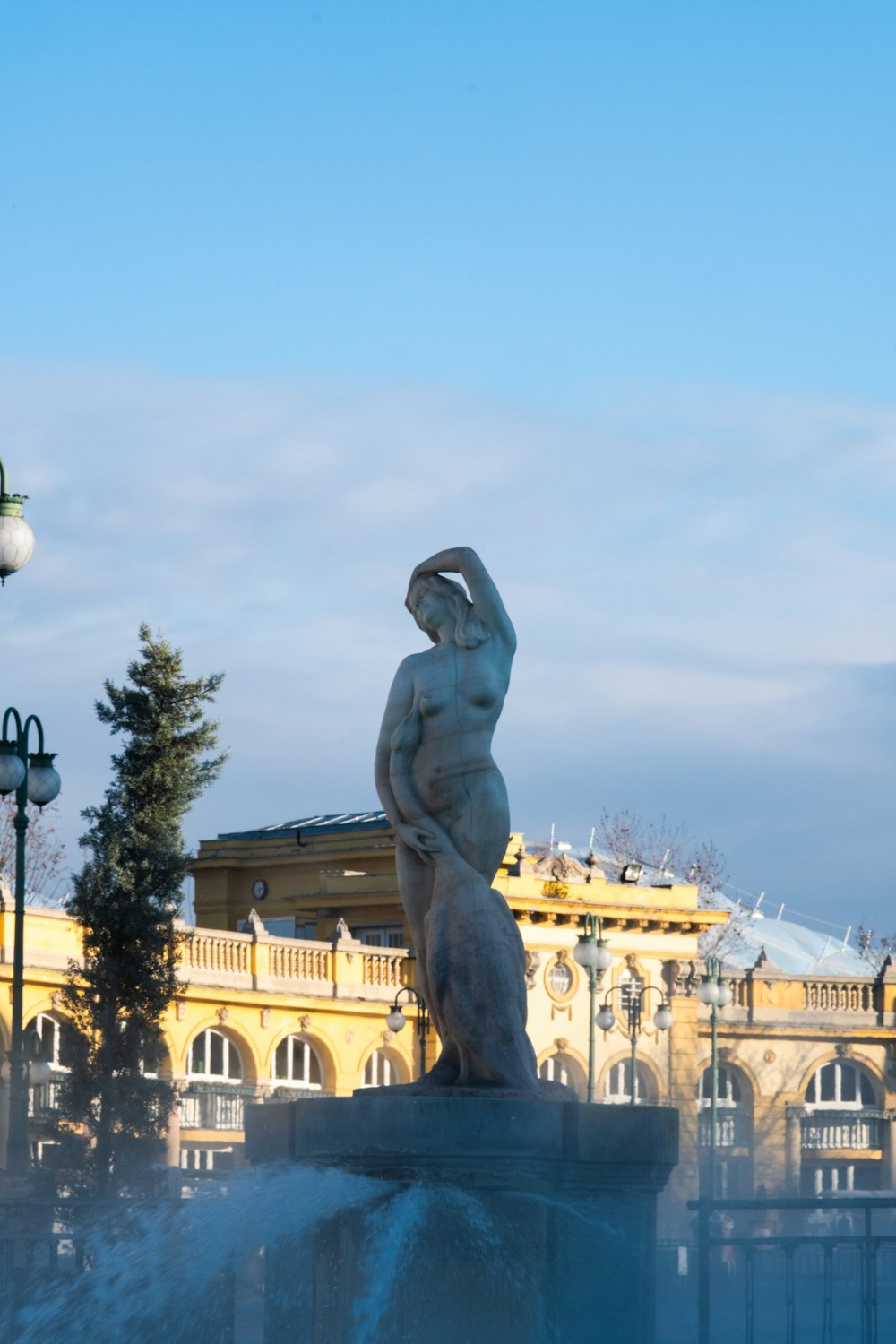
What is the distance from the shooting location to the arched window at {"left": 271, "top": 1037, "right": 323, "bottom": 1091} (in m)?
45.1

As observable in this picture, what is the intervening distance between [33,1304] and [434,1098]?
2.90 meters

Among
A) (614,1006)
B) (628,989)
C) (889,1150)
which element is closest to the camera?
(628,989)

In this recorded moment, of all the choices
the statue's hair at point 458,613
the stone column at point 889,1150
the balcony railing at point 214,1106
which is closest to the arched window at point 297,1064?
the balcony railing at point 214,1106

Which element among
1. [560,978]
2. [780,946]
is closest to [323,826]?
[560,978]

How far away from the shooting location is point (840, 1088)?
181 ft

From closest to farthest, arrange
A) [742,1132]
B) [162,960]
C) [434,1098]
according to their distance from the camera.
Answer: [434,1098], [162,960], [742,1132]

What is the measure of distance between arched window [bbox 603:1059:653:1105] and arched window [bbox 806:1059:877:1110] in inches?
178

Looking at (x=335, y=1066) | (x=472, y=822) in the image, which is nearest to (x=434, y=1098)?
(x=472, y=822)

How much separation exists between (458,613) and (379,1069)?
36.2 m

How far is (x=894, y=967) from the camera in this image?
5619 centimetres

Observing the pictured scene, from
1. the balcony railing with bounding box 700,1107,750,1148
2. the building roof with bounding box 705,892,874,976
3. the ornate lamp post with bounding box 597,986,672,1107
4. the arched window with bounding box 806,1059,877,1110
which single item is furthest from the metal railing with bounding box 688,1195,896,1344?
the building roof with bounding box 705,892,874,976

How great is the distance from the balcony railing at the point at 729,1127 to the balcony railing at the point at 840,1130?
1.33 meters

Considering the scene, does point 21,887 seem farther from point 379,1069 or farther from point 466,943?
point 379,1069

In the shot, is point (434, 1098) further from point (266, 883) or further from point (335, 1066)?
point (266, 883)
